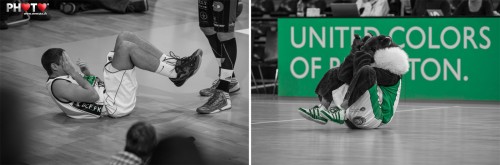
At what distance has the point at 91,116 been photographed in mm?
3789

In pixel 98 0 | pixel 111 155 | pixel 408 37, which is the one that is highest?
pixel 98 0

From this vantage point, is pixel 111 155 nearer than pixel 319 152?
Yes

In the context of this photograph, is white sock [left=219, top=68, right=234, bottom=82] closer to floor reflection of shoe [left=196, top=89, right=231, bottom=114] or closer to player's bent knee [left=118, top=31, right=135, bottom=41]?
floor reflection of shoe [left=196, top=89, right=231, bottom=114]

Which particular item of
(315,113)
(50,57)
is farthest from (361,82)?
(50,57)

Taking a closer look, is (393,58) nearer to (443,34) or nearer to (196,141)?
(196,141)

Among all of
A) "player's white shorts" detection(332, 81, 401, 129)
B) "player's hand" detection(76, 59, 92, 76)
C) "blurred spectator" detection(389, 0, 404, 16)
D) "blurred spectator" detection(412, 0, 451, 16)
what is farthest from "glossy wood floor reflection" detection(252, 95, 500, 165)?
"blurred spectator" detection(389, 0, 404, 16)

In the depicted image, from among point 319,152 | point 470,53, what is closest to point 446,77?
point 470,53

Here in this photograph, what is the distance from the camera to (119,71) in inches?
135

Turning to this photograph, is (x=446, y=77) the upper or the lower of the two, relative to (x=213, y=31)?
lower

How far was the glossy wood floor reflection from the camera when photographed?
4488 mm

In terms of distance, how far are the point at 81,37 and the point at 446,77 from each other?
674 cm

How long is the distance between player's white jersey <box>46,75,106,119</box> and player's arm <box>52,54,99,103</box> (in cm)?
2

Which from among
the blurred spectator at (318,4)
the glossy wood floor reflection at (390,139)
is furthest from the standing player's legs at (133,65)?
the blurred spectator at (318,4)

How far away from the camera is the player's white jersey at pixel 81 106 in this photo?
11.4 ft
